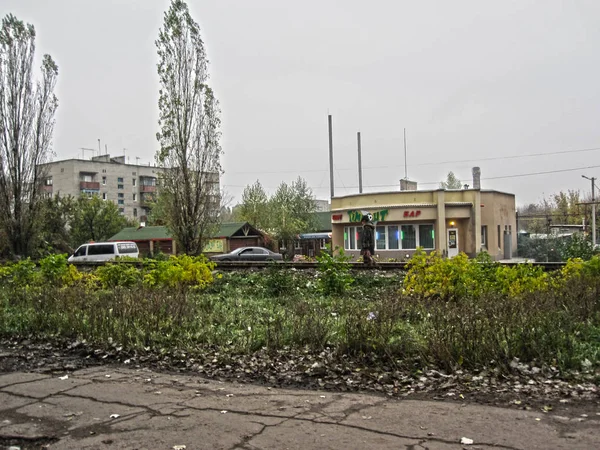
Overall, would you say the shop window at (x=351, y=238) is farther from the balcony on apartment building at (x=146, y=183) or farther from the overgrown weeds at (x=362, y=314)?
the balcony on apartment building at (x=146, y=183)

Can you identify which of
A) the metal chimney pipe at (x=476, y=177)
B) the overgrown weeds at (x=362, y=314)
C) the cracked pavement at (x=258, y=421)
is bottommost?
the cracked pavement at (x=258, y=421)

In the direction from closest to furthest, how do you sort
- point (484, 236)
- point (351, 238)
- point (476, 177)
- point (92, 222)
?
point (351, 238) → point (484, 236) → point (476, 177) → point (92, 222)

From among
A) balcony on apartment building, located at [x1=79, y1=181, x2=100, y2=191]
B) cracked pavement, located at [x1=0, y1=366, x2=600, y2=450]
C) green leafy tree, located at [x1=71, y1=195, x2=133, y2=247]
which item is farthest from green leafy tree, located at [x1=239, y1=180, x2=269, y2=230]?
cracked pavement, located at [x1=0, y1=366, x2=600, y2=450]

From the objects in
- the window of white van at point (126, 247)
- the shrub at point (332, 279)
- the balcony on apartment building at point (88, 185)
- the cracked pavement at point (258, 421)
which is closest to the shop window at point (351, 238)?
the window of white van at point (126, 247)

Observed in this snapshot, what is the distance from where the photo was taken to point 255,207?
70812mm

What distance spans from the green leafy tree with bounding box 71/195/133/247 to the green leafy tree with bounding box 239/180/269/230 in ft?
48.4

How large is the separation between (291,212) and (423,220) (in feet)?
81.1

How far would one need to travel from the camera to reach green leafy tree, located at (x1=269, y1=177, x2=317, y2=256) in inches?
2368

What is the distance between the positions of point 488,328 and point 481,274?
15.4 ft

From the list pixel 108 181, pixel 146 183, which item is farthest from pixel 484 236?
pixel 146 183

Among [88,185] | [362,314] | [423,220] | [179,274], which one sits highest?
[88,185]

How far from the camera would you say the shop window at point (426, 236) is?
145 ft

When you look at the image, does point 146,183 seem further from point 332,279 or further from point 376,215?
point 332,279

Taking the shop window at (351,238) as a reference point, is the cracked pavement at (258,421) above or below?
below
